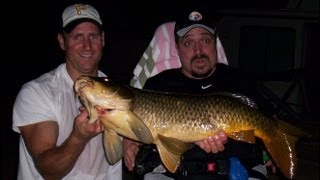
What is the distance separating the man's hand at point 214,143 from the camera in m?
4.16

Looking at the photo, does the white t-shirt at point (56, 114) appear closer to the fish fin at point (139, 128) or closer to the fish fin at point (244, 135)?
the fish fin at point (139, 128)

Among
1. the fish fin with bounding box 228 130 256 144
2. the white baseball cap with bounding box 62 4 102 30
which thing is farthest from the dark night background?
the fish fin with bounding box 228 130 256 144

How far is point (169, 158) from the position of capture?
165 inches

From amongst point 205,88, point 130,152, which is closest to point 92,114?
point 130,152

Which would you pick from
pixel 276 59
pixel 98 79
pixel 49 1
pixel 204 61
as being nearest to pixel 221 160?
pixel 204 61

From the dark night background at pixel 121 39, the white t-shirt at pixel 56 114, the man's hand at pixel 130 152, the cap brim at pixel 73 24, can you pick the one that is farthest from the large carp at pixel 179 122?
the dark night background at pixel 121 39

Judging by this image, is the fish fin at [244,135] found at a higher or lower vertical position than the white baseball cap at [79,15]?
lower

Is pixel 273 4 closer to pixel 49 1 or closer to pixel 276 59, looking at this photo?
pixel 276 59

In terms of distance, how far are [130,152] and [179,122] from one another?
75 cm

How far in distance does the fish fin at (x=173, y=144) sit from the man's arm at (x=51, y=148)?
0.50 meters

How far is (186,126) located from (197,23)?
4.62ft

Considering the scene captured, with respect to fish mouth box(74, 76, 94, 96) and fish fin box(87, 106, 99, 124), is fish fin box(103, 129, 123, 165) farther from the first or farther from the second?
fish mouth box(74, 76, 94, 96)

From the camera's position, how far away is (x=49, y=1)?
2094cm

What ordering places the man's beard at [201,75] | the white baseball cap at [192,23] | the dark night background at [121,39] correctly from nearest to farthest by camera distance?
the man's beard at [201,75]
the white baseball cap at [192,23]
the dark night background at [121,39]
